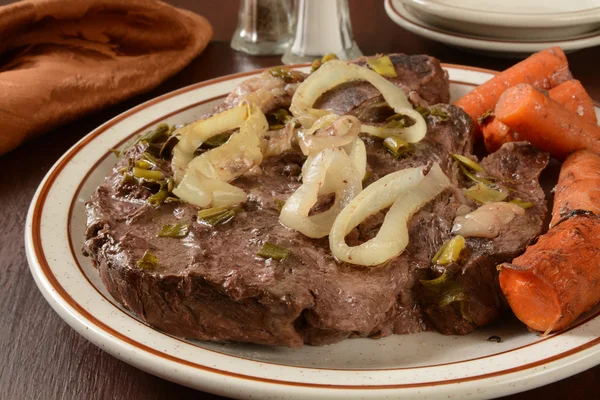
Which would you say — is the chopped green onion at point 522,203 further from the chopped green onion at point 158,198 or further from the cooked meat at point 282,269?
the chopped green onion at point 158,198

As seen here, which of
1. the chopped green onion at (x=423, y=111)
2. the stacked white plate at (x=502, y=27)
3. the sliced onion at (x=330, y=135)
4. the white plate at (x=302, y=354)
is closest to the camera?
the white plate at (x=302, y=354)

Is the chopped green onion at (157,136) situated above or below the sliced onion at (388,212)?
below

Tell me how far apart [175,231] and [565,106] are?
2.03 metres

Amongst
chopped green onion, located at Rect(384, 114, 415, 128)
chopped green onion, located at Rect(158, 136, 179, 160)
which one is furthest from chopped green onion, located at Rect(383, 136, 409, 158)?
chopped green onion, located at Rect(158, 136, 179, 160)

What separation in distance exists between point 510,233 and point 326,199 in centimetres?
67

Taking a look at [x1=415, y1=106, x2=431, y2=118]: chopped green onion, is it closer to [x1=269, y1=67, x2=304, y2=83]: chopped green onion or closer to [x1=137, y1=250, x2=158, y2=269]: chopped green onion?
[x1=269, y1=67, x2=304, y2=83]: chopped green onion

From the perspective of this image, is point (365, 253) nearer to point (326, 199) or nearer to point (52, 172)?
point (326, 199)

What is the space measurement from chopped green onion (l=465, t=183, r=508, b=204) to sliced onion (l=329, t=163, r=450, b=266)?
0.17 metres

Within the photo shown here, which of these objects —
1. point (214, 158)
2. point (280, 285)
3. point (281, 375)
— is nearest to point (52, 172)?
point (214, 158)

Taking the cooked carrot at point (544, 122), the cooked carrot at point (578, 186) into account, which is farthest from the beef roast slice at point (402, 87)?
the cooked carrot at point (578, 186)

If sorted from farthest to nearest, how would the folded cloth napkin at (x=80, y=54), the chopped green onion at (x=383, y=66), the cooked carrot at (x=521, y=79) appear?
the folded cloth napkin at (x=80, y=54) → the cooked carrot at (x=521, y=79) → the chopped green onion at (x=383, y=66)

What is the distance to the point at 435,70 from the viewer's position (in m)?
3.47

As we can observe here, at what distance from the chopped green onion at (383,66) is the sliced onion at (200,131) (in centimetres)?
81

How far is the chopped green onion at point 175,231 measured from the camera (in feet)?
7.86
